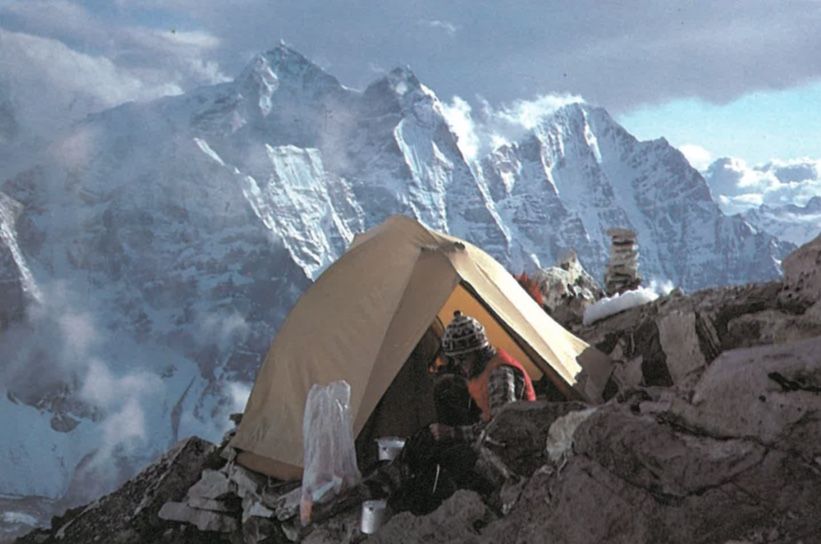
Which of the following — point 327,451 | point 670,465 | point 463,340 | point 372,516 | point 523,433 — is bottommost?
point 372,516

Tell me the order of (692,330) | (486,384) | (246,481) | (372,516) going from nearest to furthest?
(372,516) < (486,384) < (246,481) < (692,330)

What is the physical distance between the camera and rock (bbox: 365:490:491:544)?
18.3 feet

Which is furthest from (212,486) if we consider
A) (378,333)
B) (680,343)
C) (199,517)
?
(680,343)

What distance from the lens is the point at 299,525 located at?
7543 mm

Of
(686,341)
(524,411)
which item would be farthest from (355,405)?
(686,341)

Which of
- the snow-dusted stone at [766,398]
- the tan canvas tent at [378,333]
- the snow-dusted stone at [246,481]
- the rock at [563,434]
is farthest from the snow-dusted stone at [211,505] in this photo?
the snow-dusted stone at [766,398]

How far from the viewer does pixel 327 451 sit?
7.05 m

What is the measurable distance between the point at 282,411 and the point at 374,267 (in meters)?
2.11

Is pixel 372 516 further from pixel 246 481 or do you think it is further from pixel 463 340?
pixel 246 481

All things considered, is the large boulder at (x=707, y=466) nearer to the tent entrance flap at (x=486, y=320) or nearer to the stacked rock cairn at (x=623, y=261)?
the tent entrance flap at (x=486, y=320)

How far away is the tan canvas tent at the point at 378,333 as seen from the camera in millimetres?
9289

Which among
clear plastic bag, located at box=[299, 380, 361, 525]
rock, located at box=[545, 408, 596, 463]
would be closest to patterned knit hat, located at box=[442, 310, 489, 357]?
clear plastic bag, located at box=[299, 380, 361, 525]

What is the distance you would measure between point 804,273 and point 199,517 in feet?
22.8

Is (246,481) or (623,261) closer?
(246,481)
